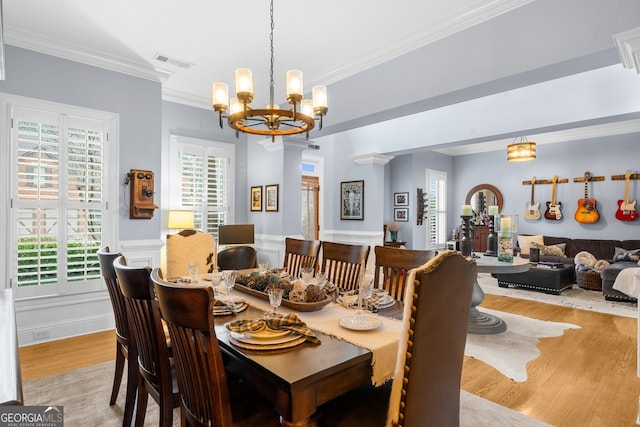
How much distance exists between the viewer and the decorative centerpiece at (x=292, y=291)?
71.4 inches

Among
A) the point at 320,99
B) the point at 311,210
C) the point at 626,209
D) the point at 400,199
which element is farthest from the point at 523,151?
the point at 320,99

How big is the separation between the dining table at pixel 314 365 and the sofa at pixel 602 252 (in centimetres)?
498

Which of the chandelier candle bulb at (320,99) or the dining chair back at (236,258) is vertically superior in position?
the chandelier candle bulb at (320,99)

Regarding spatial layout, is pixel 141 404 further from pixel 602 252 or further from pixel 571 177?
pixel 571 177

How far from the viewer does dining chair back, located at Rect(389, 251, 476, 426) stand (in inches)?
44.0

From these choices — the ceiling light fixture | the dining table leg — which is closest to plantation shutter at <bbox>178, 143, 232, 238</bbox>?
the dining table leg

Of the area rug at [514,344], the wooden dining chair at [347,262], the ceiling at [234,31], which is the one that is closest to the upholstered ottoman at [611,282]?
the area rug at [514,344]

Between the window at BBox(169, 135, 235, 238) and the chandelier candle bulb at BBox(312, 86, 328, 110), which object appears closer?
the chandelier candle bulb at BBox(312, 86, 328, 110)

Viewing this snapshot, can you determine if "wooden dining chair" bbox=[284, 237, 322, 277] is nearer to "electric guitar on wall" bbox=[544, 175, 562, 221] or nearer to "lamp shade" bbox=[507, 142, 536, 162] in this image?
"lamp shade" bbox=[507, 142, 536, 162]

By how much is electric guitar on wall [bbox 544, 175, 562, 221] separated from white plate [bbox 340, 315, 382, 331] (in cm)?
695

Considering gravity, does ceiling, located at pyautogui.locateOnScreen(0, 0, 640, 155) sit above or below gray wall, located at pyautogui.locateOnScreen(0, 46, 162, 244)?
above

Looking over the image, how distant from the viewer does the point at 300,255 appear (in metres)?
3.04

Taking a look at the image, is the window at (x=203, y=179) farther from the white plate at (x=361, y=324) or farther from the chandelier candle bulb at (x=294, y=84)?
the white plate at (x=361, y=324)

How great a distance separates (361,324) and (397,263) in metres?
0.81
